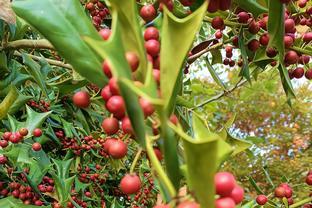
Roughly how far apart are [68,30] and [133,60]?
0.52ft

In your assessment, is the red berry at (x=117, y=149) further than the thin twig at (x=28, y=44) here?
No

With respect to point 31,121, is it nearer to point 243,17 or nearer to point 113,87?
point 243,17

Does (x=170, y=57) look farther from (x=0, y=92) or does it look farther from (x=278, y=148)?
(x=278, y=148)

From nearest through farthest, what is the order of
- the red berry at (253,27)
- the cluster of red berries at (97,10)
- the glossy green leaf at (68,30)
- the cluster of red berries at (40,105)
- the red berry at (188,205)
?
the red berry at (188,205) < the glossy green leaf at (68,30) < the red berry at (253,27) < the cluster of red berries at (97,10) < the cluster of red berries at (40,105)

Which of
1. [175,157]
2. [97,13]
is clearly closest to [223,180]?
[175,157]

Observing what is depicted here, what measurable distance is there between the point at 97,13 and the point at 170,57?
1.26 meters

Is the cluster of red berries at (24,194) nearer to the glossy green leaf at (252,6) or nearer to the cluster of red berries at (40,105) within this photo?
the cluster of red berries at (40,105)

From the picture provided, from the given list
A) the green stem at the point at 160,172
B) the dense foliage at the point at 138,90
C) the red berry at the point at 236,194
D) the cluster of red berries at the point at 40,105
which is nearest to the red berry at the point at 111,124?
the dense foliage at the point at 138,90

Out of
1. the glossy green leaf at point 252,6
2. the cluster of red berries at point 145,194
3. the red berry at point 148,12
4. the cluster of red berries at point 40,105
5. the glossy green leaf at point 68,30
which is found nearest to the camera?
the glossy green leaf at point 68,30

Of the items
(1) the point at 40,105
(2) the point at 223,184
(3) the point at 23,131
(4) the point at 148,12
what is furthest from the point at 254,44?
(1) the point at 40,105

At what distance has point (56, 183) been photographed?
6.52 ft

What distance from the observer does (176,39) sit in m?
0.68

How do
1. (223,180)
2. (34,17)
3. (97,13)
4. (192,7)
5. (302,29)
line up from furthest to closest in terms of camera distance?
(97,13) < (302,29) < (192,7) < (34,17) < (223,180)

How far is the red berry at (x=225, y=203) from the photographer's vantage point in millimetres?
566
